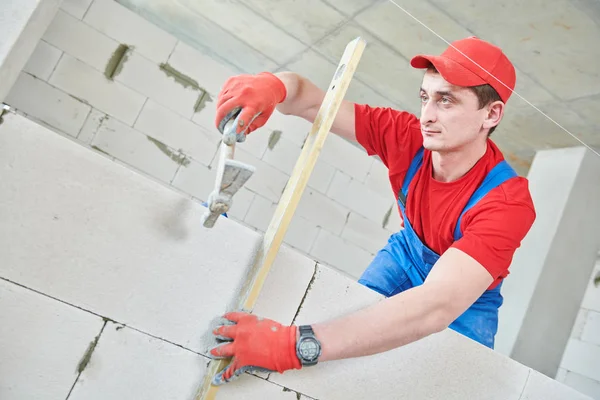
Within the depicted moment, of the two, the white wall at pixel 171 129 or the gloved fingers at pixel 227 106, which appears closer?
the gloved fingers at pixel 227 106

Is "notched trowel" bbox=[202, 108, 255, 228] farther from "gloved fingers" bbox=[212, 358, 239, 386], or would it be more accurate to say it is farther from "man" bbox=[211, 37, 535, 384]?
"gloved fingers" bbox=[212, 358, 239, 386]

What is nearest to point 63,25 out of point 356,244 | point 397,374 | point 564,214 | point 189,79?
point 189,79

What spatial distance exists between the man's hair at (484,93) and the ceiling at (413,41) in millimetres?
417

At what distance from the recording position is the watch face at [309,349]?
1020 millimetres

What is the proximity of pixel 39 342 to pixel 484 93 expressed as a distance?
1448 mm

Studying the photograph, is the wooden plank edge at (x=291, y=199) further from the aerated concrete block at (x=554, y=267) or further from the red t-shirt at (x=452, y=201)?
the aerated concrete block at (x=554, y=267)

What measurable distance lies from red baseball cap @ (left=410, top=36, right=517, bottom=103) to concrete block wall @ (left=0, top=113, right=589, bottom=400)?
2.45 feet

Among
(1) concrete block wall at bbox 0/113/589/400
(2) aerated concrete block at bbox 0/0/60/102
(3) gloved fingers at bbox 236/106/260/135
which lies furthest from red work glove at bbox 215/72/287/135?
(2) aerated concrete block at bbox 0/0/60/102

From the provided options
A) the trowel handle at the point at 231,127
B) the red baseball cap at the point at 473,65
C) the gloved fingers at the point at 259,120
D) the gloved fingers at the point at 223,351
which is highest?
the red baseball cap at the point at 473,65

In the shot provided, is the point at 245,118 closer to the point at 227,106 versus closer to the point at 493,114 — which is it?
the point at 227,106

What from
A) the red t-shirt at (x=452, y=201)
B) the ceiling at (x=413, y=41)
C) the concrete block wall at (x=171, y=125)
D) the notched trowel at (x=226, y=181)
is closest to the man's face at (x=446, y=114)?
the red t-shirt at (x=452, y=201)

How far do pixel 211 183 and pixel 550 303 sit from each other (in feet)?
9.13

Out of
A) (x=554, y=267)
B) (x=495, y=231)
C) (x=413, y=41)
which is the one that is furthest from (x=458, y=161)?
(x=554, y=267)

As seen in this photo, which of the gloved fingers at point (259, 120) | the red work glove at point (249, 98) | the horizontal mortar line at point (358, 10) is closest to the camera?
the red work glove at point (249, 98)
